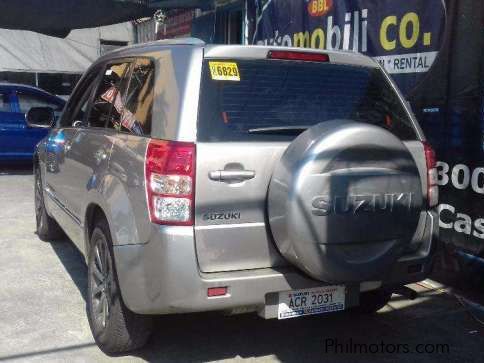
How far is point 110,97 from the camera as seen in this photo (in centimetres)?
393

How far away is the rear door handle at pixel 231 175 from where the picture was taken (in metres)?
2.87

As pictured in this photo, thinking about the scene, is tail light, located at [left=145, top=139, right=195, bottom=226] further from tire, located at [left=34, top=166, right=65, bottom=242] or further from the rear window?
tire, located at [left=34, top=166, right=65, bottom=242]

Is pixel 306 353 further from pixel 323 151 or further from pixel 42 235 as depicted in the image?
pixel 42 235

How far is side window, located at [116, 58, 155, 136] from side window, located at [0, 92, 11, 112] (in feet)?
25.6

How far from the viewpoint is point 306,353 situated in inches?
141

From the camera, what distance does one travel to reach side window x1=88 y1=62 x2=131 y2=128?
3.71 m

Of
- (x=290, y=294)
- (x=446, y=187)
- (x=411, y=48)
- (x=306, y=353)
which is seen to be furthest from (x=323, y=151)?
(x=411, y=48)

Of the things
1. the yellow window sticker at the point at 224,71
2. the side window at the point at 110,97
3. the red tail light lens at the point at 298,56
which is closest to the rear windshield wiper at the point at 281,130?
the yellow window sticker at the point at 224,71

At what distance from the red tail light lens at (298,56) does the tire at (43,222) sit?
11.0 feet

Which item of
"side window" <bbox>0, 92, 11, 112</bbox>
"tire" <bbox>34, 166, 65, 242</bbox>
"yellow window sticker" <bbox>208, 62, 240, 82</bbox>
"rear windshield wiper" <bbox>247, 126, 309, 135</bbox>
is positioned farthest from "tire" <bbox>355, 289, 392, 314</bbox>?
"side window" <bbox>0, 92, 11, 112</bbox>

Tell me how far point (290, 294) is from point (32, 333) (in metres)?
1.81

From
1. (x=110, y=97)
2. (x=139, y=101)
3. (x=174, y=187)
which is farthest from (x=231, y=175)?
(x=110, y=97)

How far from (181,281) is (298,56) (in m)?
1.44

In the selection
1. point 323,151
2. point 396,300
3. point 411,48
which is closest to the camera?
point 323,151
